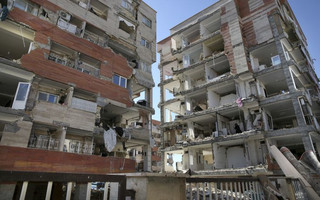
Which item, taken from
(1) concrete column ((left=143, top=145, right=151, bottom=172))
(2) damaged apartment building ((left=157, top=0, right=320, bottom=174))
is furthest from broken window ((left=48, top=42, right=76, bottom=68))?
(2) damaged apartment building ((left=157, top=0, right=320, bottom=174))

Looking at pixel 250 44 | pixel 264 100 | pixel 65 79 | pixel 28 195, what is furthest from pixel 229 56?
pixel 28 195

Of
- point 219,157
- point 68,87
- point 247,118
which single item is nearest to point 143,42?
point 68,87

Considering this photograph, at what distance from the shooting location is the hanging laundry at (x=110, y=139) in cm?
1971

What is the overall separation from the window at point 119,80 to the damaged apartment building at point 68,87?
124mm

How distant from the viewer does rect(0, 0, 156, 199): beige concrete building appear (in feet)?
51.2

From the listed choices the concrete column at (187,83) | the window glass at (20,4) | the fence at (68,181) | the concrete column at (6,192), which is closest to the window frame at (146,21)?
the concrete column at (187,83)

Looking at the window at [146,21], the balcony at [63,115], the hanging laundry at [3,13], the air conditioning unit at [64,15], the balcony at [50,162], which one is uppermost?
the window at [146,21]

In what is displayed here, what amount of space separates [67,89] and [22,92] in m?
3.92

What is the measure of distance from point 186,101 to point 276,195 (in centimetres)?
2705

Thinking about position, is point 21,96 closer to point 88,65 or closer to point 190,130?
point 88,65

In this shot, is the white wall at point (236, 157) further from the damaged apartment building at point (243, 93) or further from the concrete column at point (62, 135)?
the concrete column at point (62, 135)

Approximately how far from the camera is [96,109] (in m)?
20.5

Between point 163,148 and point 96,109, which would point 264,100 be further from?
point 96,109

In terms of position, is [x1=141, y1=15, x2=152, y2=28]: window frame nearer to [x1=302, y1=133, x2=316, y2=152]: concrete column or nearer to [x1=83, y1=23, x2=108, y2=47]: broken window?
[x1=83, y1=23, x2=108, y2=47]: broken window
